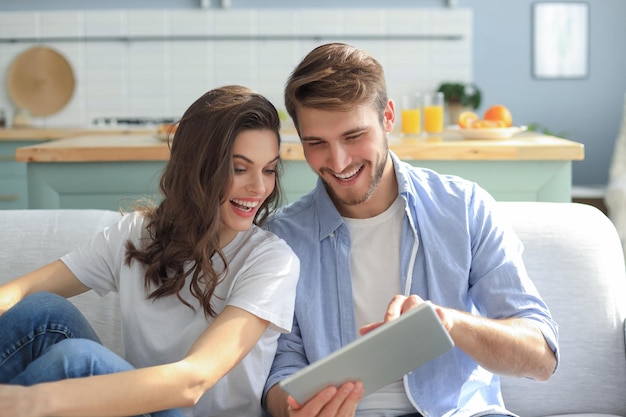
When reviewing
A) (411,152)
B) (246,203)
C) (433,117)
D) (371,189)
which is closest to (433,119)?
(433,117)

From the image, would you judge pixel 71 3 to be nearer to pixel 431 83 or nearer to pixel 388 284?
pixel 431 83

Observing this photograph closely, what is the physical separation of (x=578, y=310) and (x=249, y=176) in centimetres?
97

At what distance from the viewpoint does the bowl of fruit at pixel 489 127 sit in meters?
3.66

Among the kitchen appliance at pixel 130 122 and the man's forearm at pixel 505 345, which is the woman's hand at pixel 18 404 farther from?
the kitchen appliance at pixel 130 122

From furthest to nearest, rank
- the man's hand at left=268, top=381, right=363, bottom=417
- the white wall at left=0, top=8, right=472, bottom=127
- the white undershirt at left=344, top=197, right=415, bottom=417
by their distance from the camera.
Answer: the white wall at left=0, top=8, right=472, bottom=127 → the white undershirt at left=344, top=197, right=415, bottom=417 → the man's hand at left=268, top=381, right=363, bottom=417

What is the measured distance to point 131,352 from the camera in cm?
199

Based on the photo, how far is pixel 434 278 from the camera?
2.05 metres

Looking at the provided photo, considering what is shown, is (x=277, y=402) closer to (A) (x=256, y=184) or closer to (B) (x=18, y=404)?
(A) (x=256, y=184)

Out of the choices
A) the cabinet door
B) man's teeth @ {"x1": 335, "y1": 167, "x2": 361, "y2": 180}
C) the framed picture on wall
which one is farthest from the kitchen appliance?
man's teeth @ {"x1": 335, "y1": 167, "x2": 361, "y2": 180}

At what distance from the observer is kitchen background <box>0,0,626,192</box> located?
20.1ft

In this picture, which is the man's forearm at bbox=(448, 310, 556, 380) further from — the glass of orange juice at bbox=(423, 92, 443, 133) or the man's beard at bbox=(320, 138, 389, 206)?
the glass of orange juice at bbox=(423, 92, 443, 133)

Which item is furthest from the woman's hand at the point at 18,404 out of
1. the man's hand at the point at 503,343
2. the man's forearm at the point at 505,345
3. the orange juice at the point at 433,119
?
the orange juice at the point at 433,119

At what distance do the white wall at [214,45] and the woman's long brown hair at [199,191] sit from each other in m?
4.19

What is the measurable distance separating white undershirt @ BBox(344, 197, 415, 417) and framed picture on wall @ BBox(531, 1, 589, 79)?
172 inches
